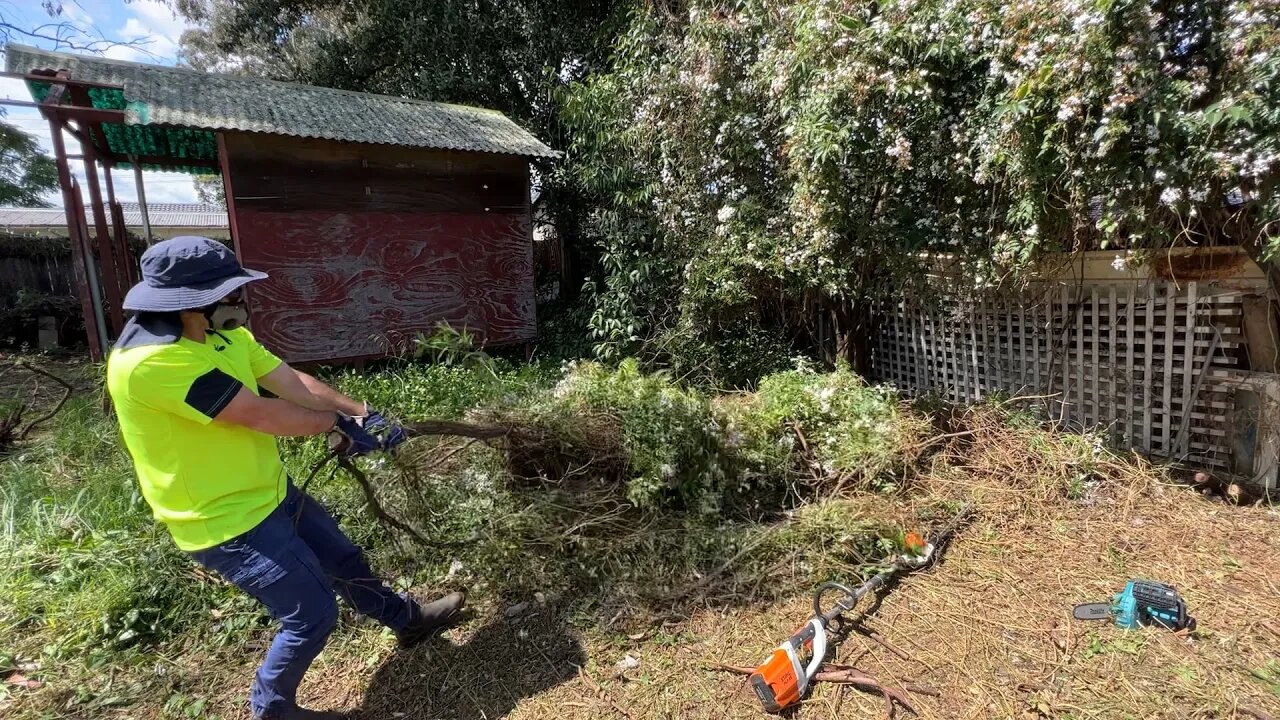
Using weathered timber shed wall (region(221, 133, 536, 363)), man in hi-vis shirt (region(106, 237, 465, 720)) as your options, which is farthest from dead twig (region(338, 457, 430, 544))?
weathered timber shed wall (region(221, 133, 536, 363))

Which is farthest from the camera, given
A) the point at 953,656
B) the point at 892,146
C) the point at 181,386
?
the point at 892,146

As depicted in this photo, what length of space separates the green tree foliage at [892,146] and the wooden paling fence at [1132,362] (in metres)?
0.47

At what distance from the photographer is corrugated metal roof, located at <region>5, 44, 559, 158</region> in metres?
5.64

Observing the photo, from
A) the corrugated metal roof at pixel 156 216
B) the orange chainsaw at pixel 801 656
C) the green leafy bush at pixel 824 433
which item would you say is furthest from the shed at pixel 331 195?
the corrugated metal roof at pixel 156 216

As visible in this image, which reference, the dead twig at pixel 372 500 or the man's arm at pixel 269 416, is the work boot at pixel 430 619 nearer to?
the dead twig at pixel 372 500

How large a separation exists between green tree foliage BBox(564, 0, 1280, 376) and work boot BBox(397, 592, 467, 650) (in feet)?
11.7

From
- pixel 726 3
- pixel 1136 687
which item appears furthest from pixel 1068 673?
pixel 726 3

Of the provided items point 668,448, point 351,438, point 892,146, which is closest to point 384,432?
point 351,438

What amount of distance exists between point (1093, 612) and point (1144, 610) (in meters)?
0.18

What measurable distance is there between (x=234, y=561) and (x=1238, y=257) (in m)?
A: 5.30

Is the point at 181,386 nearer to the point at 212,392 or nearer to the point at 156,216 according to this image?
the point at 212,392

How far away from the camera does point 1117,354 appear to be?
410 cm

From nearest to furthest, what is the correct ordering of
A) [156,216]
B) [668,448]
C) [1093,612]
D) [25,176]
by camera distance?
[1093,612], [668,448], [25,176], [156,216]

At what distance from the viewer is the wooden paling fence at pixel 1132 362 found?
372cm
